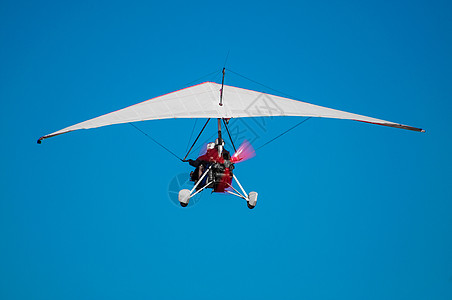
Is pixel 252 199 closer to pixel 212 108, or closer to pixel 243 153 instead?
pixel 243 153

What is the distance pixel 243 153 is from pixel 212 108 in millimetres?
1468

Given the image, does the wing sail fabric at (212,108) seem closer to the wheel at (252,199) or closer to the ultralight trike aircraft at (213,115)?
the ultralight trike aircraft at (213,115)

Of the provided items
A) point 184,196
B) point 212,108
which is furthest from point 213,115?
point 184,196

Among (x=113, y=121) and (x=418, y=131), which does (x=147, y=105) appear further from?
(x=418, y=131)

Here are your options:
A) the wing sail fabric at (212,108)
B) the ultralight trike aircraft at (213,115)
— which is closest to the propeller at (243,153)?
the ultralight trike aircraft at (213,115)

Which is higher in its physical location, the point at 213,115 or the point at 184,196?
the point at 213,115

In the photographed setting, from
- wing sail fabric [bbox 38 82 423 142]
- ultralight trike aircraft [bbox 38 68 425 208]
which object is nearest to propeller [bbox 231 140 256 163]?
ultralight trike aircraft [bbox 38 68 425 208]

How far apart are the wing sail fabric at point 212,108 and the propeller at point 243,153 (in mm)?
825

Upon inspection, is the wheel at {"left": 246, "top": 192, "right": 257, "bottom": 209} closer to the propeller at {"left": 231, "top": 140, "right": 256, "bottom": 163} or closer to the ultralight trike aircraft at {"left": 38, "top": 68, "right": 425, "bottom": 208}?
the ultralight trike aircraft at {"left": 38, "top": 68, "right": 425, "bottom": 208}

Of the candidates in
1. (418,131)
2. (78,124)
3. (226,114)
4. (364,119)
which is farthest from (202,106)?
(418,131)

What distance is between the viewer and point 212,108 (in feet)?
48.4

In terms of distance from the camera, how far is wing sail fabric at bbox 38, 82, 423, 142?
13289 millimetres

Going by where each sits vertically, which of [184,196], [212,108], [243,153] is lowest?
[184,196]

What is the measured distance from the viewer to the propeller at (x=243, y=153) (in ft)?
47.2
